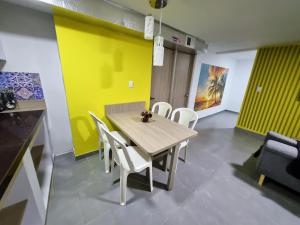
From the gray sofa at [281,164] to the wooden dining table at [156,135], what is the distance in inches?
40.9

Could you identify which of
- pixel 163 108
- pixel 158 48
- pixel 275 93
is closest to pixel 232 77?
pixel 275 93

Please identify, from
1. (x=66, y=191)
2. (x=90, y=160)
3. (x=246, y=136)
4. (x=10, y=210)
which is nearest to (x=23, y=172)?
(x=10, y=210)

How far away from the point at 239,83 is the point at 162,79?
14.8 ft

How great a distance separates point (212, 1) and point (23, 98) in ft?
8.65

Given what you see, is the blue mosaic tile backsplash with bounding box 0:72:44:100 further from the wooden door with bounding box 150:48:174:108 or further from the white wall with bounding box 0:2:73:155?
the wooden door with bounding box 150:48:174:108

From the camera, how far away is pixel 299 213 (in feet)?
4.64

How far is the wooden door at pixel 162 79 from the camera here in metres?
2.78

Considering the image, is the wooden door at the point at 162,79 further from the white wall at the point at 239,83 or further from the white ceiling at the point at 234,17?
the white wall at the point at 239,83

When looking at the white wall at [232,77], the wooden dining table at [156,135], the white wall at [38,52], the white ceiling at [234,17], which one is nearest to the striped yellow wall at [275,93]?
the white ceiling at [234,17]

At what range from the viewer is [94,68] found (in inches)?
73.5

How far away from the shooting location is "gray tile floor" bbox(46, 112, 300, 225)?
50.5 inches

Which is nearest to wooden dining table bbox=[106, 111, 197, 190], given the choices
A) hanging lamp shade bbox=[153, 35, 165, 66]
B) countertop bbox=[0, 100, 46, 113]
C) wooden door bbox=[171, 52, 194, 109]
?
hanging lamp shade bbox=[153, 35, 165, 66]

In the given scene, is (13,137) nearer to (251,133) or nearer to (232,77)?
(251,133)

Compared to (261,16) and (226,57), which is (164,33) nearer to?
(261,16)
